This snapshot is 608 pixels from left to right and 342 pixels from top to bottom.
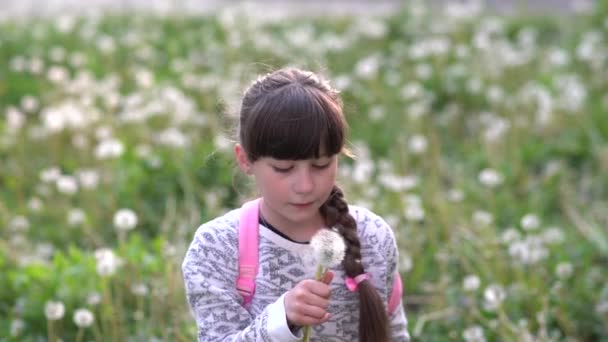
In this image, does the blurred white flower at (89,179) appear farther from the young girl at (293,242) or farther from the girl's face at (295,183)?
the girl's face at (295,183)

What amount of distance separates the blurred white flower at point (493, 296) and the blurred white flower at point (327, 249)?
56.4 inches

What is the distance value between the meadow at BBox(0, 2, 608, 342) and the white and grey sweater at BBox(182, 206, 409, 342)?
0.32m

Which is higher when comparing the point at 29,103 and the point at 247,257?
the point at 29,103

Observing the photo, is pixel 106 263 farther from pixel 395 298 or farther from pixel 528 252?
pixel 528 252

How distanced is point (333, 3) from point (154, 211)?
5.74 m

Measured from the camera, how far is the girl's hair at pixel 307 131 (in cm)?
256

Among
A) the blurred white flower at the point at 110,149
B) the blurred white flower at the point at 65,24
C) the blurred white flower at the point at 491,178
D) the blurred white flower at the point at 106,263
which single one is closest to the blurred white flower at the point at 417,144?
the blurred white flower at the point at 491,178

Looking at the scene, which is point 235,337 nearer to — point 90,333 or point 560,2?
point 90,333

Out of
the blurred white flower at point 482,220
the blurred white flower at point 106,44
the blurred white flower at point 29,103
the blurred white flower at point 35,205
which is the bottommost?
the blurred white flower at point 482,220

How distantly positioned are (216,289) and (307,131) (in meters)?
0.42

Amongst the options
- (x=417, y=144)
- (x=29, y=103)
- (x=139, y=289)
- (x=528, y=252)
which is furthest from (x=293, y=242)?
(x=29, y=103)

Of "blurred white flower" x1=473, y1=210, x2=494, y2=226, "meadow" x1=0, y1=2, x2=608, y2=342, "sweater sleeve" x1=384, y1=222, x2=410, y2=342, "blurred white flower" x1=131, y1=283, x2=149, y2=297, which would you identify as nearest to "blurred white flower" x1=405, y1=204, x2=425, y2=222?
"meadow" x1=0, y1=2, x2=608, y2=342

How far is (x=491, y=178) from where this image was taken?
5191 mm

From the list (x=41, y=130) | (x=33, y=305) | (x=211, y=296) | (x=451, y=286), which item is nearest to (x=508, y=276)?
(x=451, y=286)
